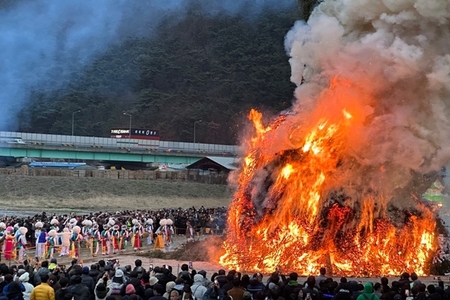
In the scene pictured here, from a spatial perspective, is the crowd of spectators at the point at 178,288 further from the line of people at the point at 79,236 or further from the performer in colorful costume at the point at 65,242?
the performer in colorful costume at the point at 65,242

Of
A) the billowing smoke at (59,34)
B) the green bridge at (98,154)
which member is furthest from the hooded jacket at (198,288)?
the billowing smoke at (59,34)

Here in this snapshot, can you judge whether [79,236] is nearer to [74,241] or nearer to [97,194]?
[74,241]

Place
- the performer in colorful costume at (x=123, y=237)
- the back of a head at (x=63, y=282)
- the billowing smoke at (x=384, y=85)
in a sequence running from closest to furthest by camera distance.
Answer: the back of a head at (x=63, y=282)
the billowing smoke at (x=384, y=85)
the performer in colorful costume at (x=123, y=237)

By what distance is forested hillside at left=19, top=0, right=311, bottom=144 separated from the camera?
11069 cm

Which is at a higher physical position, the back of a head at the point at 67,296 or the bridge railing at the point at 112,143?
the bridge railing at the point at 112,143

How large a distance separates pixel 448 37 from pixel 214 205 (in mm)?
48261

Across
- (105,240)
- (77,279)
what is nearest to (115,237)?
(105,240)

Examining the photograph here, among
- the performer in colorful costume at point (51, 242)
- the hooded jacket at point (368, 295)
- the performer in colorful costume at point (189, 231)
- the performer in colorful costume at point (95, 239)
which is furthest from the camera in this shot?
the performer in colorful costume at point (189, 231)

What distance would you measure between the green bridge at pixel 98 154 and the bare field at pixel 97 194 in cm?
1350

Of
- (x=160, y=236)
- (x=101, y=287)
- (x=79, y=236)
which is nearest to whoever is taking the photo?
(x=101, y=287)

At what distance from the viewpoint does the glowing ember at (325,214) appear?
24.9 metres

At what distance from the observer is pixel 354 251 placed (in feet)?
81.4

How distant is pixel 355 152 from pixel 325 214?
273cm

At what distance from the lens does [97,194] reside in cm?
6550
